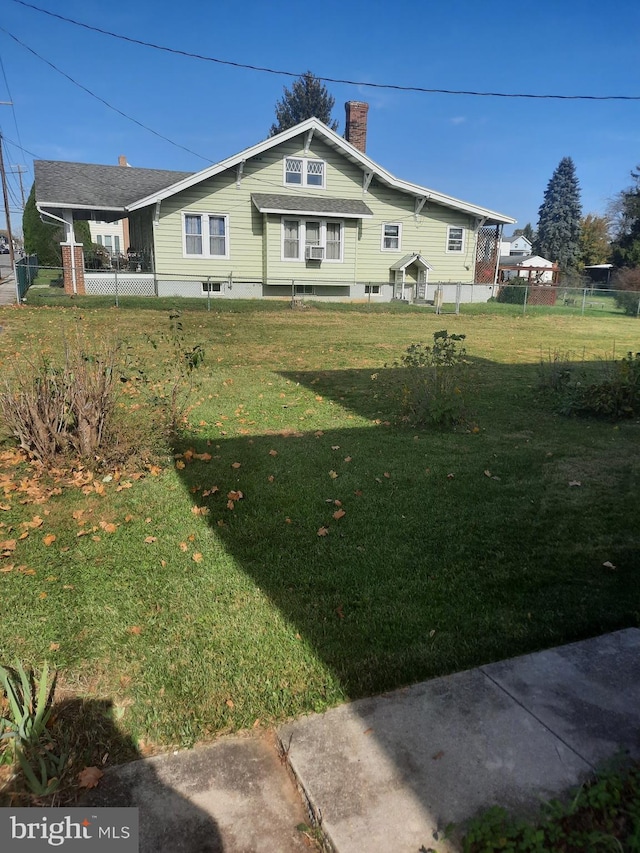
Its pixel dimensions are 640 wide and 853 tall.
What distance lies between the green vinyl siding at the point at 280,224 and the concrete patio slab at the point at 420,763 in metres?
20.9

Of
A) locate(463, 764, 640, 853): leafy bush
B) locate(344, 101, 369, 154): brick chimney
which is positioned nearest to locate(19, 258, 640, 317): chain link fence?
locate(344, 101, 369, 154): brick chimney

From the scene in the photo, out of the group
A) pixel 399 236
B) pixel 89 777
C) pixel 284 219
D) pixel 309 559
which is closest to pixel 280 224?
pixel 284 219

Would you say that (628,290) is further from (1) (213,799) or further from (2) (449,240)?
(1) (213,799)

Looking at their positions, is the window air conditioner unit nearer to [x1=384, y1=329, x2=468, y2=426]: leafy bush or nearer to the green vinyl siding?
the green vinyl siding

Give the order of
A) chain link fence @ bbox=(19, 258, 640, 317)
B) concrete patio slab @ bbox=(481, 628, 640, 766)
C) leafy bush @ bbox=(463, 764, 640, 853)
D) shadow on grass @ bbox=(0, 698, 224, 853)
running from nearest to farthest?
leafy bush @ bbox=(463, 764, 640, 853) < shadow on grass @ bbox=(0, 698, 224, 853) < concrete patio slab @ bbox=(481, 628, 640, 766) < chain link fence @ bbox=(19, 258, 640, 317)

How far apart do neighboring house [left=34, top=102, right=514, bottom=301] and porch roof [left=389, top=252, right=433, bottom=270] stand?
2.3 inches

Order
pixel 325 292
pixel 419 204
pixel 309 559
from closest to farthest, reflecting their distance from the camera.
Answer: pixel 309 559 < pixel 325 292 < pixel 419 204

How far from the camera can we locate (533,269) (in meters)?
49.4

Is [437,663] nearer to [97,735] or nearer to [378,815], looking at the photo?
[378,815]

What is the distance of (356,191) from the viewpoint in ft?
76.8

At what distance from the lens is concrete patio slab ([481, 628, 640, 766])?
7.22 feet

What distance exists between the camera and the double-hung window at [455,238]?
2514 cm

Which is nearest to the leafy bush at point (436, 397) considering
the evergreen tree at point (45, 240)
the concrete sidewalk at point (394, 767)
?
the concrete sidewalk at point (394, 767)

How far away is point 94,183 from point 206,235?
536 cm
